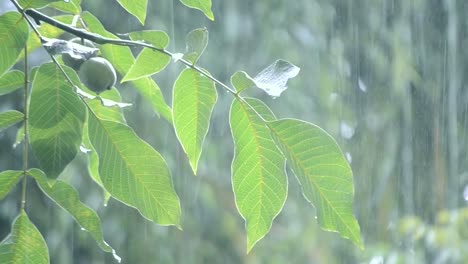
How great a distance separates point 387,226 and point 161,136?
513 millimetres

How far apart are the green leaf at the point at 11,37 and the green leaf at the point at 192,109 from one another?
0.09m

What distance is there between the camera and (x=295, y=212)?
183 cm

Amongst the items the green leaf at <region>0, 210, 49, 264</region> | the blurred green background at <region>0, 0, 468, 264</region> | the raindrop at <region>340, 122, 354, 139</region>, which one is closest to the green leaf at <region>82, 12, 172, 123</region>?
the green leaf at <region>0, 210, 49, 264</region>

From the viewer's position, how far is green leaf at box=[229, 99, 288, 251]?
1.50ft

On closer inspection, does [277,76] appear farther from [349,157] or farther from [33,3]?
[349,157]

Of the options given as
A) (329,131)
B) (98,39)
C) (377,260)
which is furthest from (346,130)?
(98,39)

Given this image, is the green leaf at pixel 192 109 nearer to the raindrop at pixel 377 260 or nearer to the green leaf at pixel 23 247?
the green leaf at pixel 23 247

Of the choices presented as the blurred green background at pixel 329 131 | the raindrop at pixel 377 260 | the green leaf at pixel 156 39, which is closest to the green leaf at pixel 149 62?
the green leaf at pixel 156 39

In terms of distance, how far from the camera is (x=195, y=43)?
0.45 metres

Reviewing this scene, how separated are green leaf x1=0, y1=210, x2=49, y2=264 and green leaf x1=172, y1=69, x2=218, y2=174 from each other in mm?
94

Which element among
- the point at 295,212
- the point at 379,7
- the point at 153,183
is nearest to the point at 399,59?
the point at 379,7

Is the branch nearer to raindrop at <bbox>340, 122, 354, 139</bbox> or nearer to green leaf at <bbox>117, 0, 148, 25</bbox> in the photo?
green leaf at <bbox>117, 0, 148, 25</bbox>

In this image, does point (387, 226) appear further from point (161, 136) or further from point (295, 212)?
point (161, 136)

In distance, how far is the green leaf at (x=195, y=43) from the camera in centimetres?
44
